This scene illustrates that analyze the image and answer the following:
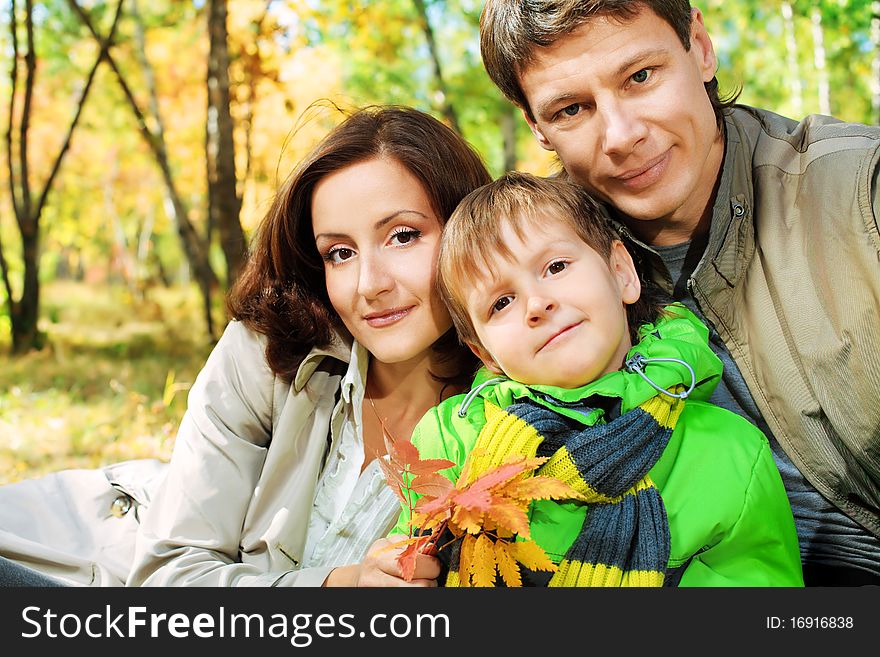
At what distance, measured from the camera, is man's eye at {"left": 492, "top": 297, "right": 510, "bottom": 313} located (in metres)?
2.02

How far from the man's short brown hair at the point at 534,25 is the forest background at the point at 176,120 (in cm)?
47

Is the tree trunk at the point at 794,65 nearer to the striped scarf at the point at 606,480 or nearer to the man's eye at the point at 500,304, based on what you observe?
the man's eye at the point at 500,304

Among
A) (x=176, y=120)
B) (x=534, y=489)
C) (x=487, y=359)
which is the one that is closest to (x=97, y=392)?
(x=487, y=359)

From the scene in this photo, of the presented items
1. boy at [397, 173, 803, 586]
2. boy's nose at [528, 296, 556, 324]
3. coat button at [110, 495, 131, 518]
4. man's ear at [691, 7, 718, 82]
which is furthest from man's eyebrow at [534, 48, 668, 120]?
coat button at [110, 495, 131, 518]

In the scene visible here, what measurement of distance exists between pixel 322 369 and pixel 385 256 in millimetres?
470

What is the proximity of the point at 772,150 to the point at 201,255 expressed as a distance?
6929 mm

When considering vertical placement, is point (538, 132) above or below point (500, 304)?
above

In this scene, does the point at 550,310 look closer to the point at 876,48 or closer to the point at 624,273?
the point at 624,273

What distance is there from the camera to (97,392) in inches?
261

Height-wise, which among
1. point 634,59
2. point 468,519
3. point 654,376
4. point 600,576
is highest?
point 634,59

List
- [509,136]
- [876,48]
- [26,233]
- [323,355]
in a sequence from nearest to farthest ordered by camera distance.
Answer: [323,355] < [876,48] < [26,233] < [509,136]

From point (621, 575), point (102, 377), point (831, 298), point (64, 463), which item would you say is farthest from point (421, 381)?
point (102, 377)

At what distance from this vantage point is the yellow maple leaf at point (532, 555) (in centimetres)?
171

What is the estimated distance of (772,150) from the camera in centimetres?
245
